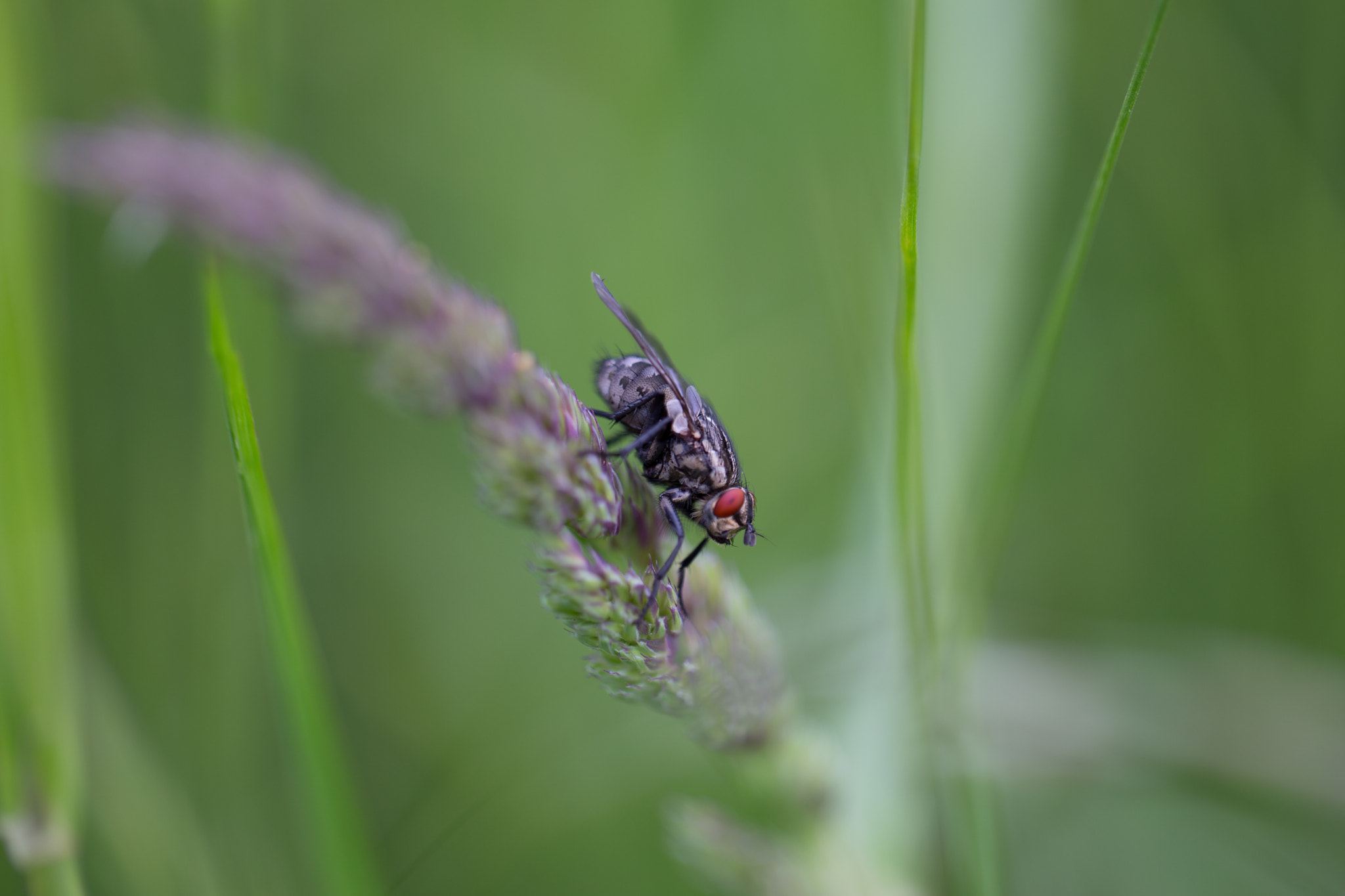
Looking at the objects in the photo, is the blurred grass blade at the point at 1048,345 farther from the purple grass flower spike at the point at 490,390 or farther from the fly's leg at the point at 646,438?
the fly's leg at the point at 646,438

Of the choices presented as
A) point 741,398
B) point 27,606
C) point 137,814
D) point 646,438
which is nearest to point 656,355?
point 646,438

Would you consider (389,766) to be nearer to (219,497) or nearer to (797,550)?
(219,497)

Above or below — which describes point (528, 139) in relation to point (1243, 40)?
below

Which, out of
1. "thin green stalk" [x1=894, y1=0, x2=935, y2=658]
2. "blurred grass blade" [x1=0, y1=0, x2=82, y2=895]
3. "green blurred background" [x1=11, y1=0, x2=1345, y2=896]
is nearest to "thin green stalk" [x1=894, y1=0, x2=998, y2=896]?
"thin green stalk" [x1=894, y1=0, x2=935, y2=658]

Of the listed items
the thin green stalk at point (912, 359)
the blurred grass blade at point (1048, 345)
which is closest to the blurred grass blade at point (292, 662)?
the thin green stalk at point (912, 359)

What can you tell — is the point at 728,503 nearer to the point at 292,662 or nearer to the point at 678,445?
the point at 678,445

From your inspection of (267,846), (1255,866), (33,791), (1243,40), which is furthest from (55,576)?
(1243,40)
